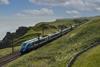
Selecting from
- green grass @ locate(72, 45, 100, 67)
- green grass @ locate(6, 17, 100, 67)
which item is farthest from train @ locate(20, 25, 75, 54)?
green grass @ locate(72, 45, 100, 67)

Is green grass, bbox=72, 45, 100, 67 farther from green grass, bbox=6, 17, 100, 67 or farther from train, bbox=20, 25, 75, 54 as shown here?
train, bbox=20, 25, 75, 54

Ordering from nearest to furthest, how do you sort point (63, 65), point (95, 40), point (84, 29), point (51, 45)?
point (63, 65) < point (95, 40) < point (51, 45) < point (84, 29)

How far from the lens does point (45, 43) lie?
106 meters

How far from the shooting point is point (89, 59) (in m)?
72.9

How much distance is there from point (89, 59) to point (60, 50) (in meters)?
19.3

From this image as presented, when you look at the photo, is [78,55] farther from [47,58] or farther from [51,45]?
[51,45]

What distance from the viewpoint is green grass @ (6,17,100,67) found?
79.0 metres

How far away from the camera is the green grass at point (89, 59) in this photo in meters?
69.7

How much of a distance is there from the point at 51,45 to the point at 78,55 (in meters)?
22.4

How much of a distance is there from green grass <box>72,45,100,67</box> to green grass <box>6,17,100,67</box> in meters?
3.61

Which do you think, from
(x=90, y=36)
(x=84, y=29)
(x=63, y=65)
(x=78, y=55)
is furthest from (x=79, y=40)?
(x=63, y=65)

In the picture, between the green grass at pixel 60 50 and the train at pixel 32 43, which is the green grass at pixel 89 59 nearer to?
the green grass at pixel 60 50

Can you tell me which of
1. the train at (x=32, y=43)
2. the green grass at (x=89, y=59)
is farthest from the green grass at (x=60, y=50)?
the green grass at (x=89, y=59)

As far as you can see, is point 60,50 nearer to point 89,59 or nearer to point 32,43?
point 32,43
